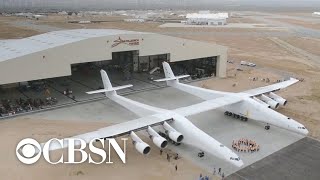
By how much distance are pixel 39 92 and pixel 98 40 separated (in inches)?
532

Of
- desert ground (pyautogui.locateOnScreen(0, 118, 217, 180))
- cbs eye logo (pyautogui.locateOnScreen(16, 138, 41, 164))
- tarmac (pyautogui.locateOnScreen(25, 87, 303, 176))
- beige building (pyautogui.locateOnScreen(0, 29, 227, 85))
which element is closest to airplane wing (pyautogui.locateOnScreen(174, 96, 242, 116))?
tarmac (pyautogui.locateOnScreen(25, 87, 303, 176))

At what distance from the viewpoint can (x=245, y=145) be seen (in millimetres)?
34281

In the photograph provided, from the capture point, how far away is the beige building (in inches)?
1582

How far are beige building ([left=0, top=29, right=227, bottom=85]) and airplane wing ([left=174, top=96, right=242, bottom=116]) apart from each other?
14.8m

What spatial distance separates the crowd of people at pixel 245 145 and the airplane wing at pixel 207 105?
5.08 meters

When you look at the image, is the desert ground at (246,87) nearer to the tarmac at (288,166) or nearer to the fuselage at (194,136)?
the fuselage at (194,136)

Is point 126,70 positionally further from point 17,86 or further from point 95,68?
point 17,86

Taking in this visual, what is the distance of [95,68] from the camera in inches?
2623

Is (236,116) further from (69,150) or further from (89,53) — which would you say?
(69,150)

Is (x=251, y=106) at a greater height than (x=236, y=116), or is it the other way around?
(x=251, y=106)

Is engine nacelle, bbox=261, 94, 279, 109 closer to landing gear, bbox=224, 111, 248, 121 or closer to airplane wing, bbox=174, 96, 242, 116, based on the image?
landing gear, bbox=224, 111, 248, 121

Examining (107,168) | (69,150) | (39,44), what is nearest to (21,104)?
(39,44)

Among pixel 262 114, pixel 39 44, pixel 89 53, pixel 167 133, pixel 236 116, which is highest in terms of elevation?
pixel 39 44

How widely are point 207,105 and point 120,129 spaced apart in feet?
40.1
